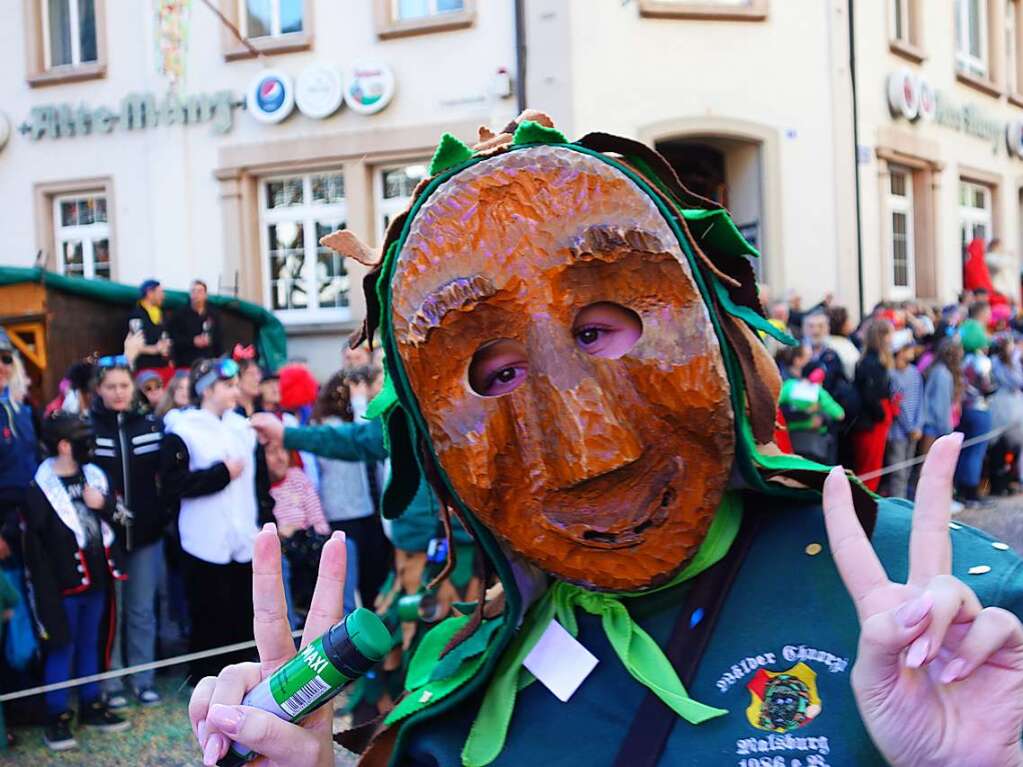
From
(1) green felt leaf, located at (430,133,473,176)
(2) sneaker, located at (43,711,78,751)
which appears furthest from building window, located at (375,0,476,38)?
(1) green felt leaf, located at (430,133,473,176)

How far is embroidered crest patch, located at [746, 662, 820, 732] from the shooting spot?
1.46 meters

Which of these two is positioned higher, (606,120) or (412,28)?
(412,28)

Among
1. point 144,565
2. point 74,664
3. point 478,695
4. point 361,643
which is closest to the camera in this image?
point 361,643

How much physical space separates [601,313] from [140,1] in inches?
448

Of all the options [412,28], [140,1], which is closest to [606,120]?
[412,28]

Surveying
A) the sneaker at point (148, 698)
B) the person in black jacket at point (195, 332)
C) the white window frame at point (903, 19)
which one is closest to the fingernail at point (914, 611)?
the sneaker at point (148, 698)

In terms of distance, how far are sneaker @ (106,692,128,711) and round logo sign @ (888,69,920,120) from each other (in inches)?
403

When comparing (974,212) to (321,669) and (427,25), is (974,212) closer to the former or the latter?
(427,25)

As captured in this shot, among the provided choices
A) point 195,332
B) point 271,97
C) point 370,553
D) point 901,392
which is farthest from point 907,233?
point 370,553

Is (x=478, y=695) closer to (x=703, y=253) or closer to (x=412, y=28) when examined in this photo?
(x=703, y=253)

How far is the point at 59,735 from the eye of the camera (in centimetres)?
482

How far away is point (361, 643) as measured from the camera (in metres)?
1.49

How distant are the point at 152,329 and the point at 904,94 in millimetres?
8469

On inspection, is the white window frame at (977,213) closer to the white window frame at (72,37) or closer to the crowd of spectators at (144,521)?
the white window frame at (72,37)
